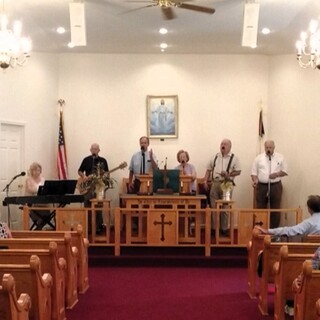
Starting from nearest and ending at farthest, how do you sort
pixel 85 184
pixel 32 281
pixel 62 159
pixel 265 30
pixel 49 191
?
pixel 32 281
pixel 49 191
pixel 265 30
pixel 85 184
pixel 62 159

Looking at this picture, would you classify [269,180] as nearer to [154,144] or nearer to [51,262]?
Answer: [154,144]

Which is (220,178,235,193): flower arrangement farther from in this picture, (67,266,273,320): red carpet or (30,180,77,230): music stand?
(30,180,77,230): music stand

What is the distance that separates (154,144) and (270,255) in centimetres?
618

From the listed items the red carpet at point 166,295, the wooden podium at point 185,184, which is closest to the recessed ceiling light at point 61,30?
the wooden podium at point 185,184

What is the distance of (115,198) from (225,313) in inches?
241

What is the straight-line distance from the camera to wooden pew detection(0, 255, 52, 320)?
4324 millimetres

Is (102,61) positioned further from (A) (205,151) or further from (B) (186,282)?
(B) (186,282)

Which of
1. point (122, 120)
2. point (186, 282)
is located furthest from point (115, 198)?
point (186, 282)

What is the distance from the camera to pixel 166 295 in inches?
247

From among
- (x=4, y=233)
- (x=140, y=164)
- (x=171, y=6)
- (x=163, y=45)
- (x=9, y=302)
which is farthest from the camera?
(x=163, y=45)

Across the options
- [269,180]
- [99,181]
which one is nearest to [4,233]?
[99,181]

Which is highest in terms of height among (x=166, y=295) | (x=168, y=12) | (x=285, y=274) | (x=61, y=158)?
(x=168, y=12)

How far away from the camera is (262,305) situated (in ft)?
18.5

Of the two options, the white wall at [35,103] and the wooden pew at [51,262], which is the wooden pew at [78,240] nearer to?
the wooden pew at [51,262]
